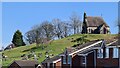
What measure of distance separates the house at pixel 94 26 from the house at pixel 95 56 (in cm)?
4291

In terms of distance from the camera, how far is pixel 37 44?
236 ft

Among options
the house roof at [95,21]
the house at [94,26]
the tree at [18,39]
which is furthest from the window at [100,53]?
the house roof at [95,21]

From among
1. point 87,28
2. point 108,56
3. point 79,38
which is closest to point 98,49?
point 108,56

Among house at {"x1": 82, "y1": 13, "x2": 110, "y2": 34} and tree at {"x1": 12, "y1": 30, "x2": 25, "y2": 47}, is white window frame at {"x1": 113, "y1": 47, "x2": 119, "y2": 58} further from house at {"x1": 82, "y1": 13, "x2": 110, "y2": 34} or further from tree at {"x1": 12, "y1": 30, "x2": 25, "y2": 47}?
house at {"x1": 82, "y1": 13, "x2": 110, "y2": 34}

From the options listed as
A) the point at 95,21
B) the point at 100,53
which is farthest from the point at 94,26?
the point at 100,53

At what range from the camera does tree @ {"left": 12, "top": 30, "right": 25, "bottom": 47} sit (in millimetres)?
77312

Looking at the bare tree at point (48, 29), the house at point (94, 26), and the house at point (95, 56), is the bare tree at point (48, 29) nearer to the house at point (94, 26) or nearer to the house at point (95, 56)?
the house at point (94, 26)

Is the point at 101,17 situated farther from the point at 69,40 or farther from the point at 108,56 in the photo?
the point at 108,56

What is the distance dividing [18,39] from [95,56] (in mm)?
49319

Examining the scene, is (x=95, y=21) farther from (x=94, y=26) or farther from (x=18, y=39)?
(x=18, y=39)

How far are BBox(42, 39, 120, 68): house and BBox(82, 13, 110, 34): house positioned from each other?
42.9 metres

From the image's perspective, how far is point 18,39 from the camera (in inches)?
3100

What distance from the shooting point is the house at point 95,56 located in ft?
95.3

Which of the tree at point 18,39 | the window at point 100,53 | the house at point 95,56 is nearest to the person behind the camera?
the house at point 95,56
